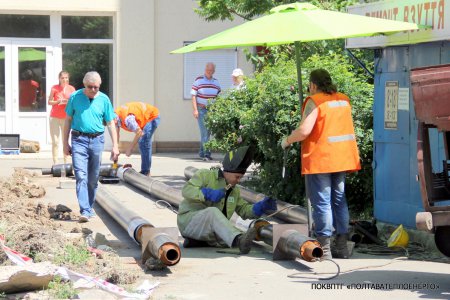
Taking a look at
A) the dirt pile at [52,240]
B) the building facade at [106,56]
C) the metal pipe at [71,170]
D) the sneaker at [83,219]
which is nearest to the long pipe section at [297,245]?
the dirt pile at [52,240]

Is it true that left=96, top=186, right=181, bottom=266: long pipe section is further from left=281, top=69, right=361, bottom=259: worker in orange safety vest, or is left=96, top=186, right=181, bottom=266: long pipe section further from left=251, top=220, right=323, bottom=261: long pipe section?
left=281, top=69, right=361, bottom=259: worker in orange safety vest

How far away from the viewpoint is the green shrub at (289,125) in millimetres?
12164

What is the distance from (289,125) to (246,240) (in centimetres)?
323

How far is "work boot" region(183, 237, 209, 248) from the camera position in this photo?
1011 centimetres

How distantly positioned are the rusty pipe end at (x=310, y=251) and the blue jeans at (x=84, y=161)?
3.99 meters

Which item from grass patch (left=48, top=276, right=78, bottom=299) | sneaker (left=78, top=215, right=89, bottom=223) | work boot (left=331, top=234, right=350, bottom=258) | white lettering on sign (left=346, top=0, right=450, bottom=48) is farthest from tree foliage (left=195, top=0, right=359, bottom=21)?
grass patch (left=48, top=276, right=78, bottom=299)

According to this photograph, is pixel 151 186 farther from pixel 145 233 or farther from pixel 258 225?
pixel 145 233

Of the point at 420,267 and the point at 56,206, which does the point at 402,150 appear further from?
the point at 56,206

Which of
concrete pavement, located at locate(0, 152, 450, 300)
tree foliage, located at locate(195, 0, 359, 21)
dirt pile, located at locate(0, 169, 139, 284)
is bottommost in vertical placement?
concrete pavement, located at locate(0, 152, 450, 300)

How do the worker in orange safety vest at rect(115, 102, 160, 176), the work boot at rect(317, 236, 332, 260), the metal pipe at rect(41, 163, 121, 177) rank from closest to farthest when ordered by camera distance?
the work boot at rect(317, 236, 332, 260)
the worker in orange safety vest at rect(115, 102, 160, 176)
the metal pipe at rect(41, 163, 121, 177)

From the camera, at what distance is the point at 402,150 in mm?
Result: 10367

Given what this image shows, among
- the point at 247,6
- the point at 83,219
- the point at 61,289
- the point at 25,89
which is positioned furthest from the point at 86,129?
the point at 25,89

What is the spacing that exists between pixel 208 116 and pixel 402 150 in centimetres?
559

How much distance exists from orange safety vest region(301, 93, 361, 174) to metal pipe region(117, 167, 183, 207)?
3.92 metres
